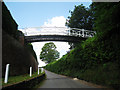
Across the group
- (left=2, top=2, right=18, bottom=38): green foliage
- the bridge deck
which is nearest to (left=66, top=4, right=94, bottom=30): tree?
the bridge deck

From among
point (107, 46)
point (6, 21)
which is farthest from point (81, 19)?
point (107, 46)

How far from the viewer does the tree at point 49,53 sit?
216 feet

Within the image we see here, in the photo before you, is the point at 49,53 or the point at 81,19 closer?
the point at 81,19

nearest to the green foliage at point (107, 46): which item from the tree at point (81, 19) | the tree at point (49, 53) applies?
the tree at point (81, 19)

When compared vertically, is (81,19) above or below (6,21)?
above

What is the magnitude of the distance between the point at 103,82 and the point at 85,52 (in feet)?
14.0

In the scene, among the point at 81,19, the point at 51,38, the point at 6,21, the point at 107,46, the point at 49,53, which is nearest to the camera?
the point at 107,46

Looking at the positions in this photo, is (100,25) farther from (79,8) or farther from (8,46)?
(79,8)

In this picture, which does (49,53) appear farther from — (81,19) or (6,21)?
(6,21)

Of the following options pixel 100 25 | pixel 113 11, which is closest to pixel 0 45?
pixel 100 25

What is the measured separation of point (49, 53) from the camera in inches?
2591

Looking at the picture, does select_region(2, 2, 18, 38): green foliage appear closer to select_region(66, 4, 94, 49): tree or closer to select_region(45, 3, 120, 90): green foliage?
select_region(45, 3, 120, 90): green foliage

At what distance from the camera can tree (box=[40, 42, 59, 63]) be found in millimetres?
65875

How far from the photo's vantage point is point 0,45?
28.0 ft
